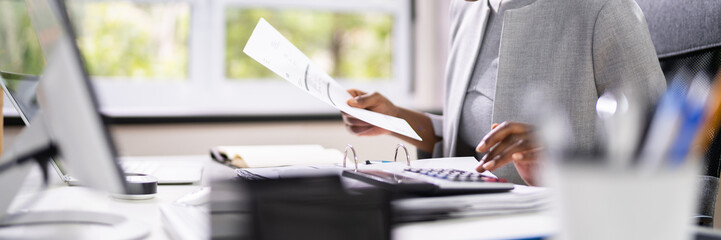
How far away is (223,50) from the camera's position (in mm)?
2707

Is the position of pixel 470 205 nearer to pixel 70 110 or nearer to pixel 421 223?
pixel 421 223

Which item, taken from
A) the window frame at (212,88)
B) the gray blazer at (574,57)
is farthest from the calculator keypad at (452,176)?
the window frame at (212,88)

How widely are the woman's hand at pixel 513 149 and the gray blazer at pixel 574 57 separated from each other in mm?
283

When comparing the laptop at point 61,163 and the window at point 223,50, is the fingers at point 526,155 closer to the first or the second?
the laptop at point 61,163

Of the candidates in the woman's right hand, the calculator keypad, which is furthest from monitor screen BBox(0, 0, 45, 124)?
the woman's right hand

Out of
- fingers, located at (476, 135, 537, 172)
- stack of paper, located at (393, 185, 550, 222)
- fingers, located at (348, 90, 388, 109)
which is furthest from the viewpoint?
fingers, located at (348, 90, 388, 109)

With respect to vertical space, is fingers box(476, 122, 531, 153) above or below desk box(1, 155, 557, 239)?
above

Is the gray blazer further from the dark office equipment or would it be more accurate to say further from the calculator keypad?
the dark office equipment

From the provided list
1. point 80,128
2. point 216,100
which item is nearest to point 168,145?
point 216,100

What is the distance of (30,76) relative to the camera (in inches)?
26.4

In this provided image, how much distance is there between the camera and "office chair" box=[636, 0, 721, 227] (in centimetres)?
100

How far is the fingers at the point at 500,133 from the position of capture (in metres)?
0.86

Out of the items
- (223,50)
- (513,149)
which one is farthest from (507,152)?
(223,50)

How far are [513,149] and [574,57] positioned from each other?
18.8 inches
